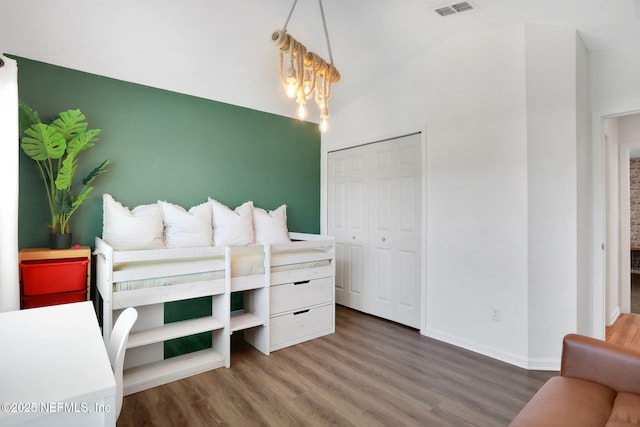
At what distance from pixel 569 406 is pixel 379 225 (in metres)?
2.40

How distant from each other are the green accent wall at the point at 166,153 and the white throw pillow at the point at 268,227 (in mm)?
222

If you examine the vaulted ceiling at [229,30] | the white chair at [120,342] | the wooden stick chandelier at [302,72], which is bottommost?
the white chair at [120,342]

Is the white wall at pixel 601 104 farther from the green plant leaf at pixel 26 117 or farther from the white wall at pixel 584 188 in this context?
the green plant leaf at pixel 26 117

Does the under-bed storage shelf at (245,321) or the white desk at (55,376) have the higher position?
the white desk at (55,376)

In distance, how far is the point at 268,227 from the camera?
338cm

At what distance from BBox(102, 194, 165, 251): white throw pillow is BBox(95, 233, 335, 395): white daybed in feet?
0.31

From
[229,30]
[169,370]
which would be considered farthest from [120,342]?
[229,30]

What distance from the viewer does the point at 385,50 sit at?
3027 millimetres

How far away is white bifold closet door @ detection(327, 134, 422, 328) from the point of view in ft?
10.6

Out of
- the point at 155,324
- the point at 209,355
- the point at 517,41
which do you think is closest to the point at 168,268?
the point at 155,324

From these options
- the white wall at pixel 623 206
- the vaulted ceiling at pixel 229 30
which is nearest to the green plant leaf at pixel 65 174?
the vaulted ceiling at pixel 229 30

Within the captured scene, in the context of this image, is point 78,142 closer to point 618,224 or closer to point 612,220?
point 612,220

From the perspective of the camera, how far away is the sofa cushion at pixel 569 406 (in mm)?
1144

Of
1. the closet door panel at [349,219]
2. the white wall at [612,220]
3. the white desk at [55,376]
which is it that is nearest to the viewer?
the white desk at [55,376]
